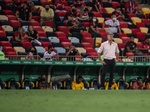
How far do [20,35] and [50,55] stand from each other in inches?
66.4

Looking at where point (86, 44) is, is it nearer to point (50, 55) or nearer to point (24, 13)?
point (50, 55)

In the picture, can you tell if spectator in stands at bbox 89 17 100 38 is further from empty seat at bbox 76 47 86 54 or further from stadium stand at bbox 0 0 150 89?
empty seat at bbox 76 47 86 54

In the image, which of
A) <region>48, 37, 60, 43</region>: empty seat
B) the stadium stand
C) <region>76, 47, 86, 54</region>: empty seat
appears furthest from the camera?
<region>48, 37, 60, 43</region>: empty seat

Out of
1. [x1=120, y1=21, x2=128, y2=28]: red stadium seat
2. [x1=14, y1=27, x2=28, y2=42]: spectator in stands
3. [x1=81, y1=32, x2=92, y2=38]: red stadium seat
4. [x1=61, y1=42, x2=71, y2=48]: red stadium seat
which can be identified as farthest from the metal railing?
[x1=120, y1=21, x2=128, y2=28]: red stadium seat

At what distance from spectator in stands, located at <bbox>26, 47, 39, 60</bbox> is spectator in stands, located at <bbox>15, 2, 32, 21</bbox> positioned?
2.89 m

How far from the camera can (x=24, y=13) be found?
26.9 meters

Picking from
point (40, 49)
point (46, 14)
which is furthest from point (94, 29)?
point (40, 49)

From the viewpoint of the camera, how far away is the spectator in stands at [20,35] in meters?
24.8

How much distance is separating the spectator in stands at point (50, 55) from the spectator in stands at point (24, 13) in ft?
10.0

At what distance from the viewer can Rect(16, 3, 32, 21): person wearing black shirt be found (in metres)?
26.7

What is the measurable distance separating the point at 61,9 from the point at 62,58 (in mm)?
4948

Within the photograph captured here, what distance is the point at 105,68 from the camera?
19.6m

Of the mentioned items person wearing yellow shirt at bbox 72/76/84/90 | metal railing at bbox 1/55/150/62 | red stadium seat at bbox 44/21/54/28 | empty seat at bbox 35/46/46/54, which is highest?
red stadium seat at bbox 44/21/54/28

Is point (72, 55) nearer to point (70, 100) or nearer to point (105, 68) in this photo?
point (105, 68)
